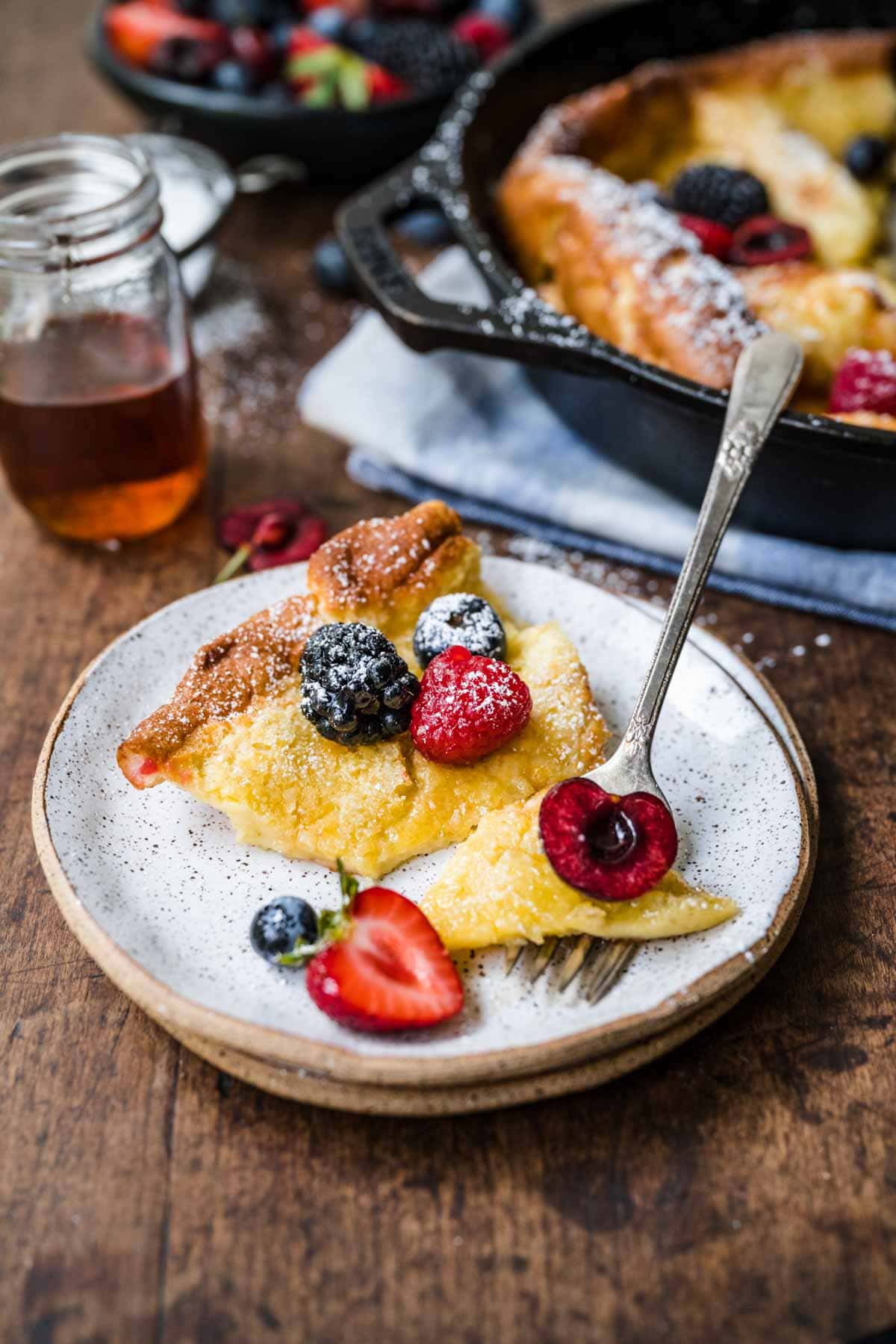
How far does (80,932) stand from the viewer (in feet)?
4.10

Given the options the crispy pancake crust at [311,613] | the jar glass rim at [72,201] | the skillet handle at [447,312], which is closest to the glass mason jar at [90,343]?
the jar glass rim at [72,201]

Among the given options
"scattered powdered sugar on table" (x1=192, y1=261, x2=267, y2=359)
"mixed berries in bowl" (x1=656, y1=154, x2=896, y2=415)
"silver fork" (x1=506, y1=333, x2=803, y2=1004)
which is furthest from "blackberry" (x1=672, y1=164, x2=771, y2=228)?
"scattered powdered sugar on table" (x1=192, y1=261, x2=267, y2=359)

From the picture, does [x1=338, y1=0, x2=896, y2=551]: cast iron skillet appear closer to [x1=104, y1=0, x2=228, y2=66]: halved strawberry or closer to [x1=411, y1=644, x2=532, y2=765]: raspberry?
[x1=411, y1=644, x2=532, y2=765]: raspberry

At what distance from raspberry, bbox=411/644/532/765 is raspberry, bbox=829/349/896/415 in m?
0.79

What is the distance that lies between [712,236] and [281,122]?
0.99m

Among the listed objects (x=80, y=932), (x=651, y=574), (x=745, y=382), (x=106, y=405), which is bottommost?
(x=651, y=574)

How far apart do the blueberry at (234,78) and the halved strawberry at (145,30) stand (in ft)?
0.41

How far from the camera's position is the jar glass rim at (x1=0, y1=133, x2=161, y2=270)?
171 centimetres

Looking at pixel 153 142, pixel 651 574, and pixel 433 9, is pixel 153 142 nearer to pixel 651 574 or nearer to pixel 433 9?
pixel 433 9

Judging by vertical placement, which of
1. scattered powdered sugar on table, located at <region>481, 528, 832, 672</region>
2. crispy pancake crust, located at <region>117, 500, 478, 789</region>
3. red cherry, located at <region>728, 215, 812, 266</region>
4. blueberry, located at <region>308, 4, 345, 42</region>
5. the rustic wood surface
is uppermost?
blueberry, located at <region>308, 4, 345, 42</region>

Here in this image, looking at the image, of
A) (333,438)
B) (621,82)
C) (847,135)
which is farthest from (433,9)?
(333,438)

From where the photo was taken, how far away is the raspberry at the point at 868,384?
6.02 ft

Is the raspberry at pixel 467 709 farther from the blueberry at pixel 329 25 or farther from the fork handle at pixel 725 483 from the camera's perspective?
the blueberry at pixel 329 25

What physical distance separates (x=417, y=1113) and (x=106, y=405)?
112cm
